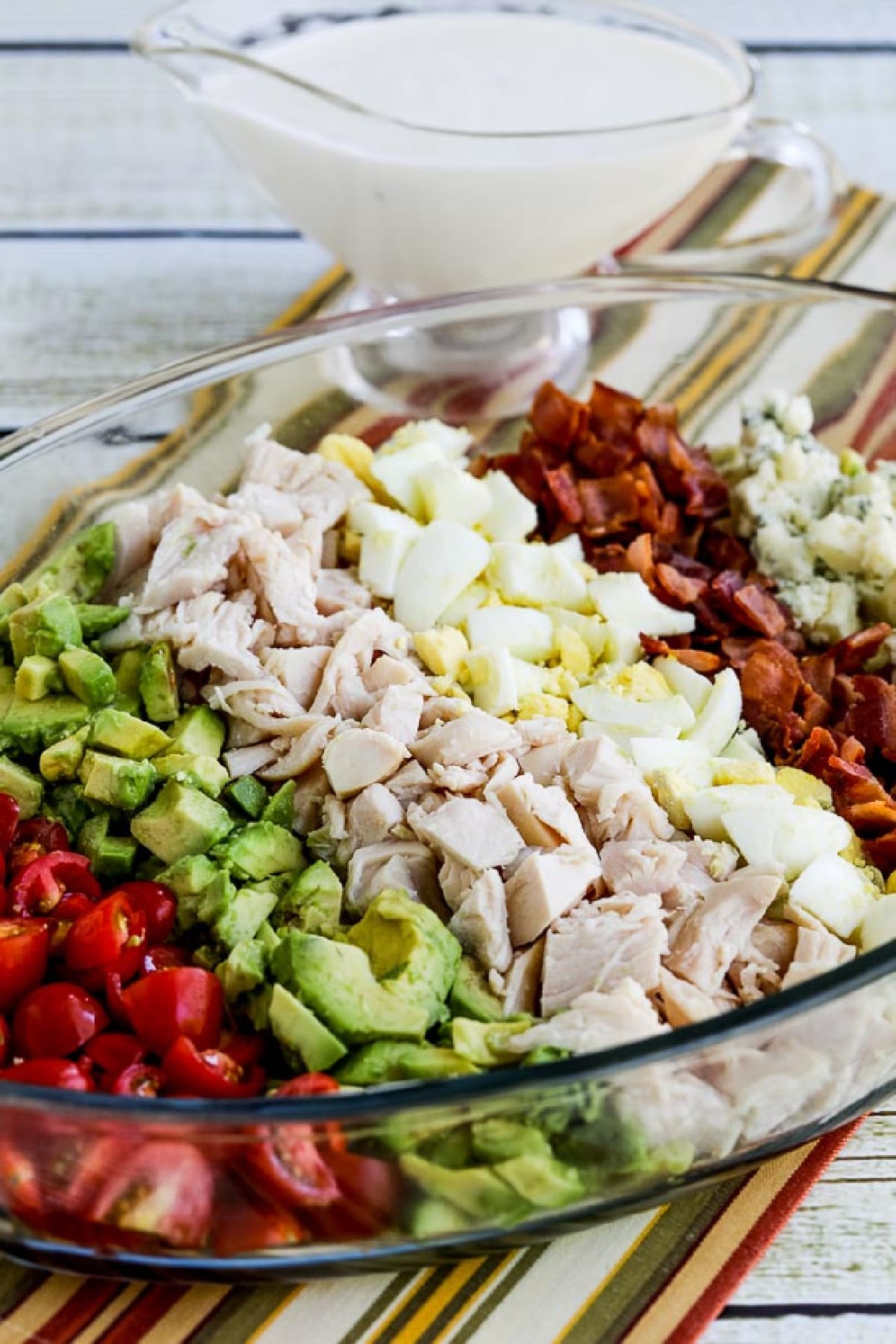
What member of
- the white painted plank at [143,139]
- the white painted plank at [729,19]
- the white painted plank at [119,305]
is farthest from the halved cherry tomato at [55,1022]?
the white painted plank at [729,19]

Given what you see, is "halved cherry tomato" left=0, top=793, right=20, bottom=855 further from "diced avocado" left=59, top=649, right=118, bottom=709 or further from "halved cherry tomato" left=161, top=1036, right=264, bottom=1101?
"halved cherry tomato" left=161, top=1036, right=264, bottom=1101

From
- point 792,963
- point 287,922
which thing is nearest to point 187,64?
point 287,922

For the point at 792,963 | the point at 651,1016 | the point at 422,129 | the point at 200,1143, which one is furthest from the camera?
the point at 422,129

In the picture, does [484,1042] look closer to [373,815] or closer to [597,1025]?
[597,1025]

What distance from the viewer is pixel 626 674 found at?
1.91 metres

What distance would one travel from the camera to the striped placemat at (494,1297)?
1.45 m

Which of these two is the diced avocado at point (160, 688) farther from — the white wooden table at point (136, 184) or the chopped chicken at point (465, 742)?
the white wooden table at point (136, 184)

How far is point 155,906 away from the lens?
1.60 meters

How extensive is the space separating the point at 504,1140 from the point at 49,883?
0.57 m

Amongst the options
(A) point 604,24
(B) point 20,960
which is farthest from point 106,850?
(A) point 604,24

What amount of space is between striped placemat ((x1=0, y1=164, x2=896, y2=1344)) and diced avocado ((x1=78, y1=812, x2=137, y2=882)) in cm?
40

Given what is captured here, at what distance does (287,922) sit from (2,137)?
2.40m

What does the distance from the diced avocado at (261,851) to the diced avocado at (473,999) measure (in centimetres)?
23

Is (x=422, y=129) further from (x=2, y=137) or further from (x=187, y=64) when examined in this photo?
(x=2, y=137)
